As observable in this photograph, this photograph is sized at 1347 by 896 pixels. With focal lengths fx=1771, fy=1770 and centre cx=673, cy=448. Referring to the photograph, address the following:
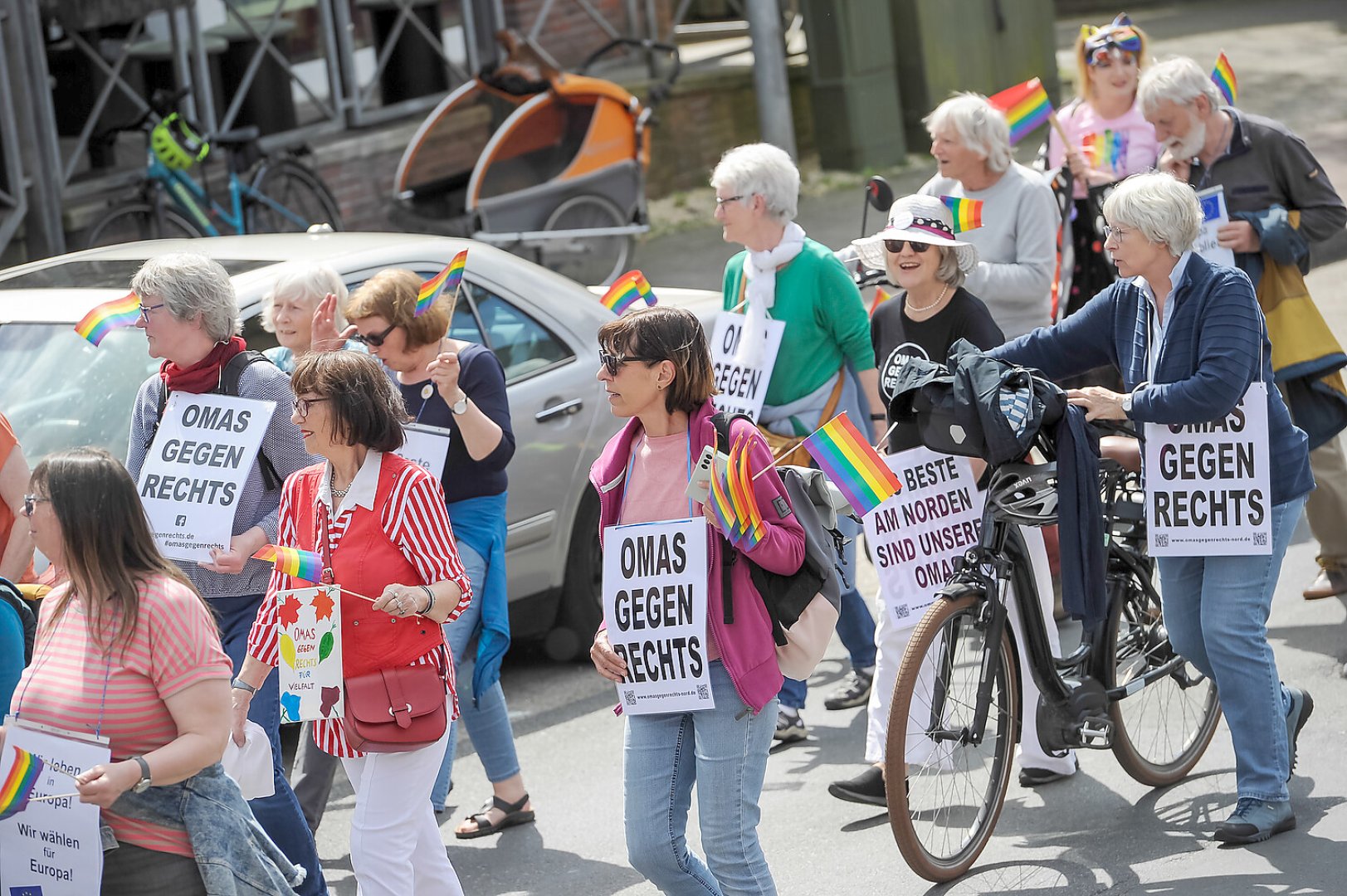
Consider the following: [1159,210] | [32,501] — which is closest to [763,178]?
[1159,210]

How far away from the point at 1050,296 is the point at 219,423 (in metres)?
3.17

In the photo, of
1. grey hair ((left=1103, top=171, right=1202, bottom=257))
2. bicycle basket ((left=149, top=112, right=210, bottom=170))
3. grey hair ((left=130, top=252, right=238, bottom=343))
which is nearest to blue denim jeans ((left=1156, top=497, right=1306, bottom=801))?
grey hair ((left=1103, top=171, right=1202, bottom=257))

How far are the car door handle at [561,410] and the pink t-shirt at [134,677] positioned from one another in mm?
2964

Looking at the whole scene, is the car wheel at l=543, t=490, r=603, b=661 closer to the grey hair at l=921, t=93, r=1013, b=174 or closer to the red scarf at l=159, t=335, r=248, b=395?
the grey hair at l=921, t=93, r=1013, b=174

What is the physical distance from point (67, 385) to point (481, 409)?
1.41 m

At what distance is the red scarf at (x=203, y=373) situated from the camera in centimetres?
458

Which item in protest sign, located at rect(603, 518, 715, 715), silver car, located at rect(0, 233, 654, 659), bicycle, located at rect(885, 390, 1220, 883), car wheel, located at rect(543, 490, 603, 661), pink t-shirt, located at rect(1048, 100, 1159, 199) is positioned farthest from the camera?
pink t-shirt, located at rect(1048, 100, 1159, 199)

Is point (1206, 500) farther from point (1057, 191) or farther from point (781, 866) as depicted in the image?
point (1057, 191)

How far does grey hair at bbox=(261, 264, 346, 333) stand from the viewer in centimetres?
522

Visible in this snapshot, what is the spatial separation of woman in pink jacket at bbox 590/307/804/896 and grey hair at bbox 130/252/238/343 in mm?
1168

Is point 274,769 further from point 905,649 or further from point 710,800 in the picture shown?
point 905,649

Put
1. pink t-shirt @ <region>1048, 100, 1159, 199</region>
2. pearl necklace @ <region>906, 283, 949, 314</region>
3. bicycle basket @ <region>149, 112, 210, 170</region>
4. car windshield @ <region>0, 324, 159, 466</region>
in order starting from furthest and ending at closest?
1. bicycle basket @ <region>149, 112, 210, 170</region>
2. pink t-shirt @ <region>1048, 100, 1159, 199</region>
3. car windshield @ <region>0, 324, 159, 466</region>
4. pearl necklace @ <region>906, 283, 949, 314</region>

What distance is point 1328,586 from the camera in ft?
21.9

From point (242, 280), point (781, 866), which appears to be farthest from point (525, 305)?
point (781, 866)
